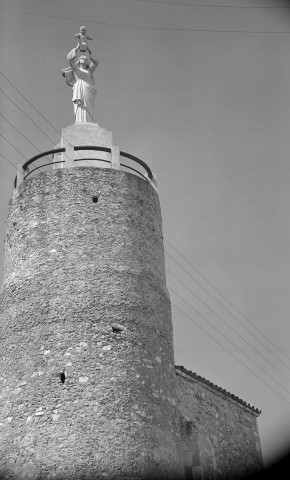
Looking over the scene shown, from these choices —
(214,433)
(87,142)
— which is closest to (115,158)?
(87,142)

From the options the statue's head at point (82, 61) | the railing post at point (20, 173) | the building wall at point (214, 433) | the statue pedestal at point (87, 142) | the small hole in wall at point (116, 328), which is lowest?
the building wall at point (214, 433)

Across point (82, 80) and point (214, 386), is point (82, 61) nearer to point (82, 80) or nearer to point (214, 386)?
point (82, 80)

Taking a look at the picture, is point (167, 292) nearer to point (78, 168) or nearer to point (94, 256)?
point (94, 256)

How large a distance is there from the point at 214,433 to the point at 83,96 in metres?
9.87

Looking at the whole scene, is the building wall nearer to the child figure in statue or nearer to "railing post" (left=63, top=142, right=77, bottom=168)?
"railing post" (left=63, top=142, right=77, bottom=168)

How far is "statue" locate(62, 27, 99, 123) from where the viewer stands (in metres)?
18.3

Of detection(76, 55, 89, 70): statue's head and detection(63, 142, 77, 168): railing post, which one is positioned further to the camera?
detection(76, 55, 89, 70): statue's head

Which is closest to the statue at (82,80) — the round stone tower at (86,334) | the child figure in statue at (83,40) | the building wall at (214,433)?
the child figure in statue at (83,40)

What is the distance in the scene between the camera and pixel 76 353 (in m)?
13.0

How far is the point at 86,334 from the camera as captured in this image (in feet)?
43.3

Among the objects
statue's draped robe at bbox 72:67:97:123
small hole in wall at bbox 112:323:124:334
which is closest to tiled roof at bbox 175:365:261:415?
small hole in wall at bbox 112:323:124:334

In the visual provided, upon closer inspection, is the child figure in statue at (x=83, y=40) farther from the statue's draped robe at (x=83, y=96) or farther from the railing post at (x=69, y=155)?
the railing post at (x=69, y=155)

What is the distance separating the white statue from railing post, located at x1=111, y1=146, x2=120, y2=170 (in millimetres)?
2473

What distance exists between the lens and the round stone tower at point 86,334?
40.2ft
